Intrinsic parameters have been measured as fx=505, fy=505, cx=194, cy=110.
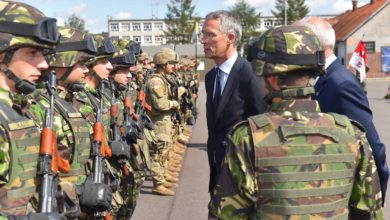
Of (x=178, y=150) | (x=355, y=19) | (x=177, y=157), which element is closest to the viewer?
(x=177, y=157)

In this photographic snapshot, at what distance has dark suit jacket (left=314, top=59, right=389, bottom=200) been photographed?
3.08 meters

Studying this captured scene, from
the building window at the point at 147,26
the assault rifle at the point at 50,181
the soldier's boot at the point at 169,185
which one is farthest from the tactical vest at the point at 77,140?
the building window at the point at 147,26

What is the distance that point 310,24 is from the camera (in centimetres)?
345

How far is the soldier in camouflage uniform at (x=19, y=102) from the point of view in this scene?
227 centimetres

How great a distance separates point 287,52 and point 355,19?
47.8 metres

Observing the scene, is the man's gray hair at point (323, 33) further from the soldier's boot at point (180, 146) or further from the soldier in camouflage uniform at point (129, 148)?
the soldier's boot at point (180, 146)

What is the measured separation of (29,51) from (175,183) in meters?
5.28

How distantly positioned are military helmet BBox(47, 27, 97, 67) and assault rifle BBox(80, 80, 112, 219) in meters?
0.42

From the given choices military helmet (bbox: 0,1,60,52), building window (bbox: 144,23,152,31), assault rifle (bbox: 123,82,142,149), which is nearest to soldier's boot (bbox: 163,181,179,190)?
assault rifle (bbox: 123,82,142,149)

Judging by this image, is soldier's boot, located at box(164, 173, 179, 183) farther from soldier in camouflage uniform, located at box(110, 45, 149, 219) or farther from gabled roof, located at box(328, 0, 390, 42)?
gabled roof, located at box(328, 0, 390, 42)

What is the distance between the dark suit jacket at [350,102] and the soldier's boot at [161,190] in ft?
13.6

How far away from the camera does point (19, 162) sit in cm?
234

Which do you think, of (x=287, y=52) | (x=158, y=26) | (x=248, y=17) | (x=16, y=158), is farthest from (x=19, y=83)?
(x=158, y=26)

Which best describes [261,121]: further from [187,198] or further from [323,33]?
[187,198]
